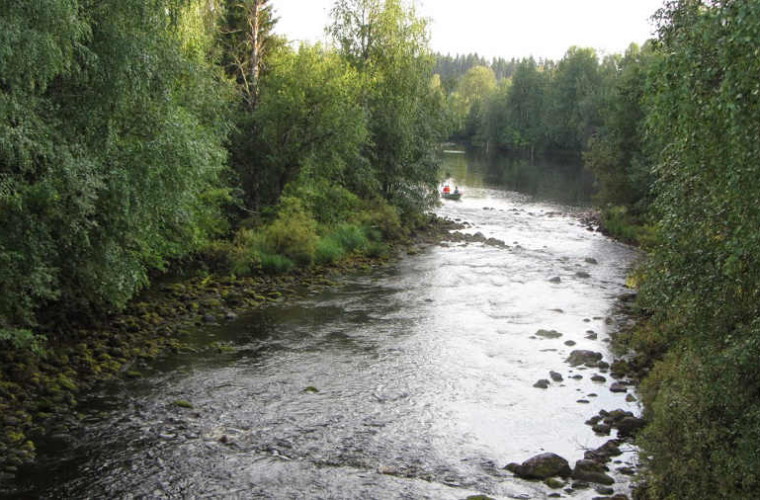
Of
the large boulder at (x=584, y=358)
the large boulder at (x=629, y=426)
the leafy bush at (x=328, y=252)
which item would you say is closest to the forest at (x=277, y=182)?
the leafy bush at (x=328, y=252)

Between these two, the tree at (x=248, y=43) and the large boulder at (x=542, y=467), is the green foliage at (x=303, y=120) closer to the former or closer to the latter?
the tree at (x=248, y=43)

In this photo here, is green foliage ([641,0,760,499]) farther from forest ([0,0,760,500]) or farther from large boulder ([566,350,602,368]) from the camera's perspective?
large boulder ([566,350,602,368])

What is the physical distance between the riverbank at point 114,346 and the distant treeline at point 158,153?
706mm

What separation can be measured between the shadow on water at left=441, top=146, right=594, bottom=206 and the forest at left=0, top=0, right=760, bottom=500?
22034 mm

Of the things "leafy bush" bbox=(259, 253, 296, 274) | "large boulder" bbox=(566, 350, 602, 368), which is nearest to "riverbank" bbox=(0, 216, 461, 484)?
"leafy bush" bbox=(259, 253, 296, 274)

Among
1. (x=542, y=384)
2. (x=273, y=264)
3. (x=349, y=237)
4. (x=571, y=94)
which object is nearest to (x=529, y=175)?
Answer: (x=571, y=94)

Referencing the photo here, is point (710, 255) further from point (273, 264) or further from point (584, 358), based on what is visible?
point (273, 264)

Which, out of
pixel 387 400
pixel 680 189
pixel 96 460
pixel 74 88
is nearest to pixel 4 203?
pixel 74 88

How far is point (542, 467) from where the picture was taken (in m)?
12.1

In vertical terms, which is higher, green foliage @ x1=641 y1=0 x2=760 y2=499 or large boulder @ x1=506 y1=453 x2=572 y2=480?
green foliage @ x1=641 y1=0 x2=760 y2=499

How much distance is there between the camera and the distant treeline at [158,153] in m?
13.3

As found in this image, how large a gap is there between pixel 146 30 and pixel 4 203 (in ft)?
17.8

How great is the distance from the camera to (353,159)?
34438mm

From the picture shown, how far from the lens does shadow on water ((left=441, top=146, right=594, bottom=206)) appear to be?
6209 cm
